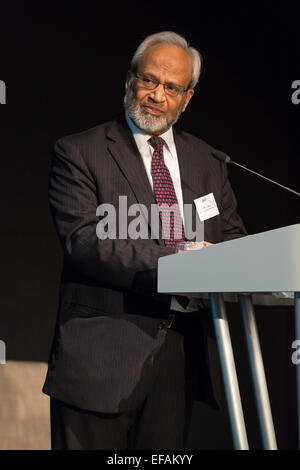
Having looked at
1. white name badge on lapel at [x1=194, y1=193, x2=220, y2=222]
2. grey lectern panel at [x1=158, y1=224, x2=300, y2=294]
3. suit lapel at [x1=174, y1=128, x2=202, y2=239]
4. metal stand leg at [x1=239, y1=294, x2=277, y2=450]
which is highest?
suit lapel at [x1=174, y1=128, x2=202, y2=239]

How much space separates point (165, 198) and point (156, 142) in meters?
0.23

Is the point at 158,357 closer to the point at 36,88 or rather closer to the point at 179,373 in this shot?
the point at 179,373

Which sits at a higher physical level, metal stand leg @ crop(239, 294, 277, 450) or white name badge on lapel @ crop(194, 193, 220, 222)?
white name badge on lapel @ crop(194, 193, 220, 222)

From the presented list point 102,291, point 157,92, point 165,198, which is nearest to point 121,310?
point 102,291

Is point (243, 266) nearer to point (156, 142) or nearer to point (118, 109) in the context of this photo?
point (156, 142)

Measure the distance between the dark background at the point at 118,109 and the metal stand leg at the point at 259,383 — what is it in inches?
67.9

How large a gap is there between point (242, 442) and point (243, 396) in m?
2.17

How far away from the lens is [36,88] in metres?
2.86

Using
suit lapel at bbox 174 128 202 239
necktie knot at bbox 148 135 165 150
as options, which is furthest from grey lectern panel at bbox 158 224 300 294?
necktie knot at bbox 148 135 165 150

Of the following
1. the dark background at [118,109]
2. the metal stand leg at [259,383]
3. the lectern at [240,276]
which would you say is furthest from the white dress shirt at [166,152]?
the dark background at [118,109]

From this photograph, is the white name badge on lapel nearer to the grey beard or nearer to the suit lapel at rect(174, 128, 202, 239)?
the suit lapel at rect(174, 128, 202, 239)

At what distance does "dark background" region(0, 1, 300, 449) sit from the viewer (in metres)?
2.80

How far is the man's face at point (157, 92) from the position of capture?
1.90 meters
